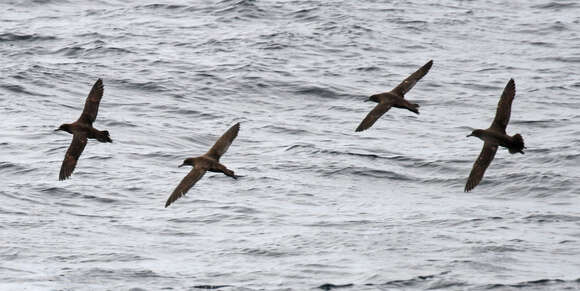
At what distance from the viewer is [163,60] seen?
3250cm

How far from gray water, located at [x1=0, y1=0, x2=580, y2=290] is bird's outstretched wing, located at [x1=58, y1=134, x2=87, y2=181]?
5.90 ft

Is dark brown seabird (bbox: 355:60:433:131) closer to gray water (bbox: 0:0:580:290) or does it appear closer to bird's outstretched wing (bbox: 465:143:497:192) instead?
bird's outstretched wing (bbox: 465:143:497:192)

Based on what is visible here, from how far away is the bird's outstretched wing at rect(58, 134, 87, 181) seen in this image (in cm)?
1845

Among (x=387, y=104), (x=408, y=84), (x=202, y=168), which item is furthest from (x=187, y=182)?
(x=408, y=84)

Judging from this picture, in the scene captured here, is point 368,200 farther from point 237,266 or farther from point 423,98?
point 423,98

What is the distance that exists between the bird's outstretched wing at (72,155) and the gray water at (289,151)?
180 centimetres

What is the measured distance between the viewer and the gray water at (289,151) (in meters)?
19.9

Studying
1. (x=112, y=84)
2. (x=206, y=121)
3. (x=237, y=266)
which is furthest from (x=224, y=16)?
(x=237, y=266)

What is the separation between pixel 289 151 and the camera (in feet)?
83.6

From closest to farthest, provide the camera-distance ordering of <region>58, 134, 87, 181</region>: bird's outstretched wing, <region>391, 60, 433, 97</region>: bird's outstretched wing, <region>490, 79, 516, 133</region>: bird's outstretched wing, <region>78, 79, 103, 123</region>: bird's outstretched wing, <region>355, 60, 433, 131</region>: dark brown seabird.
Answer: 1. <region>490, 79, 516, 133</region>: bird's outstretched wing
2. <region>58, 134, 87, 181</region>: bird's outstretched wing
3. <region>355, 60, 433, 131</region>: dark brown seabird
4. <region>78, 79, 103, 123</region>: bird's outstretched wing
5. <region>391, 60, 433, 97</region>: bird's outstretched wing

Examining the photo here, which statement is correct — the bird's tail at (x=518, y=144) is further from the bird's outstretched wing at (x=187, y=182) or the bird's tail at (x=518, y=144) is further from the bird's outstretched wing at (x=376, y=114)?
the bird's outstretched wing at (x=187, y=182)

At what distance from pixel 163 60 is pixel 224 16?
202 inches

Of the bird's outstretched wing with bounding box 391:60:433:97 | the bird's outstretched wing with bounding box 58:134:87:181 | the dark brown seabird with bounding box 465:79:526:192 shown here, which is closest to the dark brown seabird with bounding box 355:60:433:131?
the bird's outstretched wing with bounding box 391:60:433:97

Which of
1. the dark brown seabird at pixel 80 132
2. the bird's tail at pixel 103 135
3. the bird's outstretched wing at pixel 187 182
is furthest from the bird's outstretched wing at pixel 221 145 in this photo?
the dark brown seabird at pixel 80 132
